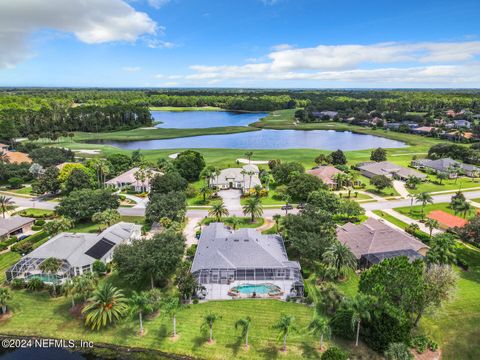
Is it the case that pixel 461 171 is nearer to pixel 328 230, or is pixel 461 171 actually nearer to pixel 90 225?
pixel 328 230

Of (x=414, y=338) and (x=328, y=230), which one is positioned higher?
(x=328, y=230)

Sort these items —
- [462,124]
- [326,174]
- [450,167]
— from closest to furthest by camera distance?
[326,174] → [450,167] → [462,124]

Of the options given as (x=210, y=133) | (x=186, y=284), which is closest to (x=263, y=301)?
(x=186, y=284)

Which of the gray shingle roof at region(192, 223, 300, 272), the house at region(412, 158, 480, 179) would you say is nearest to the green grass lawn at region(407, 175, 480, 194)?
the house at region(412, 158, 480, 179)

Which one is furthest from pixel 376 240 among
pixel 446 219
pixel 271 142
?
pixel 271 142

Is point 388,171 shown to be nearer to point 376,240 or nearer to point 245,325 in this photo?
point 376,240

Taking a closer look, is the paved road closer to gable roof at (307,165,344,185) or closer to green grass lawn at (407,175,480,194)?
green grass lawn at (407,175,480,194)
